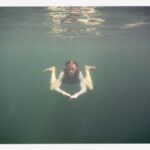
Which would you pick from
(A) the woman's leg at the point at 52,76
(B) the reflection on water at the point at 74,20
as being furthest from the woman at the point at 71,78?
(B) the reflection on water at the point at 74,20

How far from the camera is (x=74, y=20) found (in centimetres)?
880

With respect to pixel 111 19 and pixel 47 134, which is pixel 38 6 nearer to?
pixel 111 19

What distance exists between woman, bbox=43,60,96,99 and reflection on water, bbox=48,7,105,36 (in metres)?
1.33

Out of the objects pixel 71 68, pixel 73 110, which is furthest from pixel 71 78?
pixel 73 110

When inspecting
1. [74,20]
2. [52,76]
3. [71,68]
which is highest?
[74,20]

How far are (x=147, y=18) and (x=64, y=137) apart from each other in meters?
4.83

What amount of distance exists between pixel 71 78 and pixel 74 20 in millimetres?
2010

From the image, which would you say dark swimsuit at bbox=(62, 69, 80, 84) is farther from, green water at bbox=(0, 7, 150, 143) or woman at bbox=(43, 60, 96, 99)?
green water at bbox=(0, 7, 150, 143)

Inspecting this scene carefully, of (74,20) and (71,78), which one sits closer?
(74,20)

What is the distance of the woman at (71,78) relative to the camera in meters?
8.70

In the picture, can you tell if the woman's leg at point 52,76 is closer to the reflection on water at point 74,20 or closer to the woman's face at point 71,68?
the woman's face at point 71,68

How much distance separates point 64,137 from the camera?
855 cm

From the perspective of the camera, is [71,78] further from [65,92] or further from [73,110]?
[73,110]
